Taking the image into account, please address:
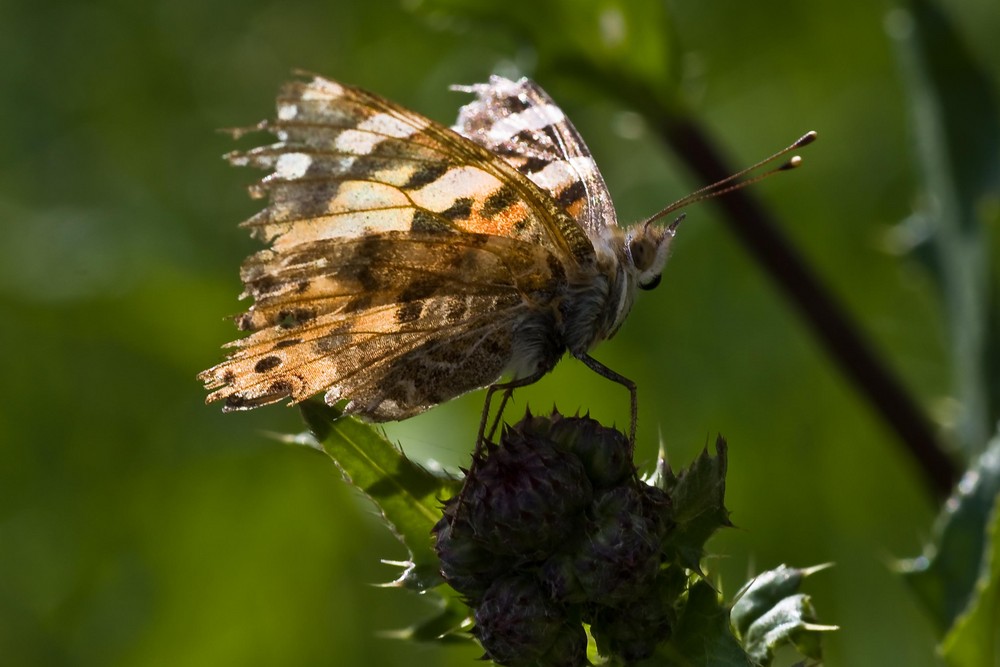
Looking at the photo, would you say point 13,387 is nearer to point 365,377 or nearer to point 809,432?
point 365,377

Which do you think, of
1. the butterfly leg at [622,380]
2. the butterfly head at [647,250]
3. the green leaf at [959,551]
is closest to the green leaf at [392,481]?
the butterfly leg at [622,380]

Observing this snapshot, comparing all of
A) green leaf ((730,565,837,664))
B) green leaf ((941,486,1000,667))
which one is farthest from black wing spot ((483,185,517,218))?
green leaf ((941,486,1000,667))

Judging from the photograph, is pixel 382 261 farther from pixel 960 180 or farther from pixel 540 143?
pixel 960 180

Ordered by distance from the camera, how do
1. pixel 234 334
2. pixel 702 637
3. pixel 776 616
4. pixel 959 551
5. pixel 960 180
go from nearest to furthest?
1. pixel 702 637
2. pixel 776 616
3. pixel 959 551
4. pixel 960 180
5. pixel 234 334

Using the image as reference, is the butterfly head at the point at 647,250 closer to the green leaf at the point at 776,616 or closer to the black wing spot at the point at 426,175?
the black wing spot at the point at 426,175

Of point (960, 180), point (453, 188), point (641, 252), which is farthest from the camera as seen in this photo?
point (960, 180)

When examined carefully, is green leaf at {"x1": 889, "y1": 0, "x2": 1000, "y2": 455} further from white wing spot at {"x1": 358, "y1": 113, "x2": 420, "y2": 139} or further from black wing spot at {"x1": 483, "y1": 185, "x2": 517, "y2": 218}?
white wing spot at {"x1": 358, "y1": 113, "x2": 420, "y2": 139}

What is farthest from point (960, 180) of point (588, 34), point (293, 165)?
point (293, 165)
